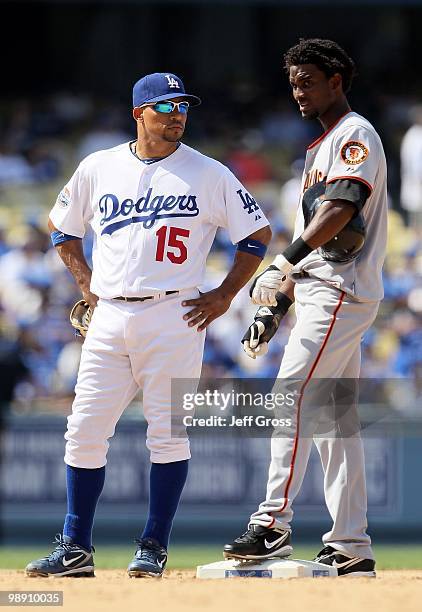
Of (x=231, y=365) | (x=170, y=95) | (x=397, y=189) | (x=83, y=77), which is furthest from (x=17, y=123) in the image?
(x=170, y=95)

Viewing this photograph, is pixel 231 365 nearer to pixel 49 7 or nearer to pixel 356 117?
pixel 356 117

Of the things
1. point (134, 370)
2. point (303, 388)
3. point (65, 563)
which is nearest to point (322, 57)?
point (303, 388)

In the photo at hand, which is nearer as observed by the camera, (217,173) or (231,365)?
(217,173)

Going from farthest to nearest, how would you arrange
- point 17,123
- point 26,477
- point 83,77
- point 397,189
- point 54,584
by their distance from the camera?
point 83,77
point 17,123
point 397,189
point 26,477
point 54,584

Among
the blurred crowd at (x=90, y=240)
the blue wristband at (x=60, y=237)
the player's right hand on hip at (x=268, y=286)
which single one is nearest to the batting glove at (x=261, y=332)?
the player's right hand on hip at (x=268, y=286)

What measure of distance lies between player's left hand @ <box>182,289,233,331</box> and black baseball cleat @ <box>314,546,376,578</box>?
1.06 meters

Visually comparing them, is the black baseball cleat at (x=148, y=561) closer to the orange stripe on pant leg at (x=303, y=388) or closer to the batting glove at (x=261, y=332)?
the orange stripe on pant leg at (x=303, y=388)

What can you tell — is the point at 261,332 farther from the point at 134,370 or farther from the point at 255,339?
the point at 134,370

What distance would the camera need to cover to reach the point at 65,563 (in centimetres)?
489

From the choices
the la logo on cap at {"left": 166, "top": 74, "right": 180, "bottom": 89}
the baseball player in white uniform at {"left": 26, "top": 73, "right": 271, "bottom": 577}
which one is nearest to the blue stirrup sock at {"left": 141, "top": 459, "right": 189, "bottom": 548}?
the baseball player in white uniform at {"left": 26, "top": 73, "right": 271, "bottom": 577}

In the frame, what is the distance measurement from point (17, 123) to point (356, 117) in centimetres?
1142

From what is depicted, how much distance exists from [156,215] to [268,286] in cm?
57

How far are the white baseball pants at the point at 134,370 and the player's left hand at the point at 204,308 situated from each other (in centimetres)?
3

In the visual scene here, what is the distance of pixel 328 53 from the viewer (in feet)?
16.2
